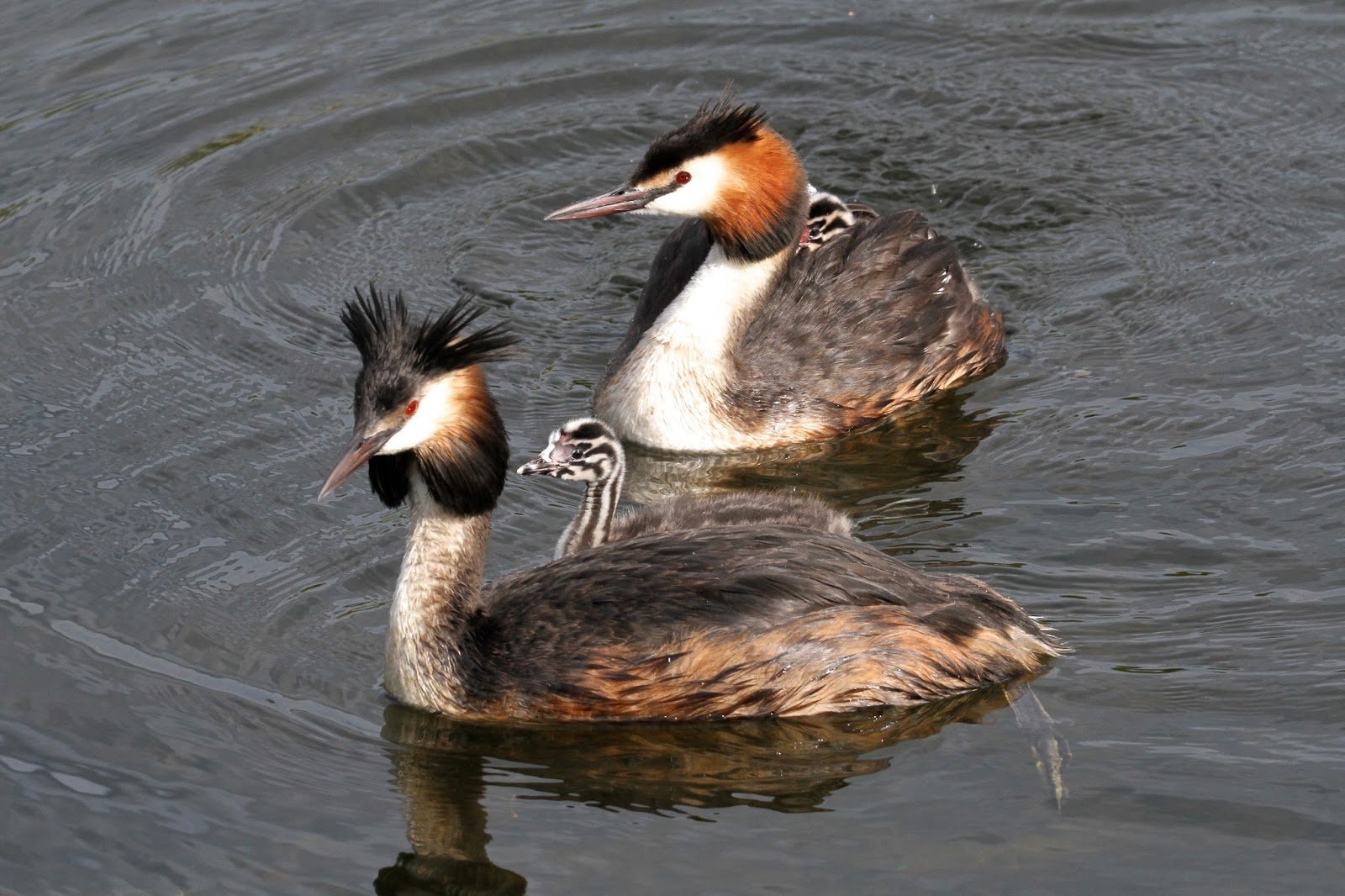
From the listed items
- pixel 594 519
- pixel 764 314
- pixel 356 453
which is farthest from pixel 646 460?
pixel 356 453

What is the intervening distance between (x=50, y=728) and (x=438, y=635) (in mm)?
1336

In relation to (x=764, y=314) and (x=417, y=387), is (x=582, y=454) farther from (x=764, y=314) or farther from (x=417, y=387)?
(x=764, y=314)

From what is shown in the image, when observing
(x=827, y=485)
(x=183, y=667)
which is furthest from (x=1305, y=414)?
(x=183, y=667)

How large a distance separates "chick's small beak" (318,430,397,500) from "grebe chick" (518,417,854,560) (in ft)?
3.82

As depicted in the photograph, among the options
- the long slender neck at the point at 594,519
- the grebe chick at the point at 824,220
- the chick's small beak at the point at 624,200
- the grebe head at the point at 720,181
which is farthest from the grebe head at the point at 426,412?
the grebe chick at the point at 824,220

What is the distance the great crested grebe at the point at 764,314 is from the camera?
902 cm

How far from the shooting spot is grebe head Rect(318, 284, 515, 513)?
6.49 m

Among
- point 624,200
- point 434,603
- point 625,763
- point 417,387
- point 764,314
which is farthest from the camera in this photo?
point 764,314

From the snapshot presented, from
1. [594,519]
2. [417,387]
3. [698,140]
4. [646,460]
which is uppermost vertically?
[698,140]

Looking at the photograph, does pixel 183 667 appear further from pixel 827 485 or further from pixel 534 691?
pixel 827 485

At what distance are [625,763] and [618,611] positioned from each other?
51 cm

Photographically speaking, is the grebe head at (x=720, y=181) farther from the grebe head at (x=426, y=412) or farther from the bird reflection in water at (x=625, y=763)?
the bird reflection in water at (x=625, y=763)

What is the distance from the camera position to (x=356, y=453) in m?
6.42

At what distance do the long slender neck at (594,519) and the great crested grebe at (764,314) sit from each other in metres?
1.36
